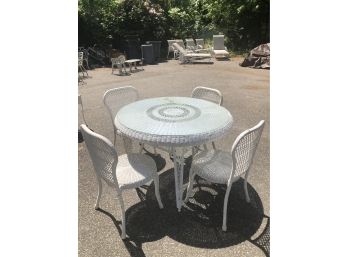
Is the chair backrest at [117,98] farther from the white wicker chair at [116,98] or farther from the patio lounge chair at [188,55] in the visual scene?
the patio lounge chair at [188,55]

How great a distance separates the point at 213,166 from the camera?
324cm

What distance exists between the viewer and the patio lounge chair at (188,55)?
1265cm

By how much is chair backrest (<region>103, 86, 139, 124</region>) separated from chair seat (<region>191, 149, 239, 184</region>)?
1584 mm

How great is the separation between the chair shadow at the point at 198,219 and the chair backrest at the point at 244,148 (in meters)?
0.58

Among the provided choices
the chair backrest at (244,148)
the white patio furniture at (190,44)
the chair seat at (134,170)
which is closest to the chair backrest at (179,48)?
the white patio furniture at (190,44)

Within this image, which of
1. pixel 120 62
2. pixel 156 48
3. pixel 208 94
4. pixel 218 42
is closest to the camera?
pixel 208 94

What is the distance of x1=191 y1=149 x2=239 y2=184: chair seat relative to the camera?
10.1ft

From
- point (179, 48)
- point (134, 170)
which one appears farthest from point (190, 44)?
point (134, 170)

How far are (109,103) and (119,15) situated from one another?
1078 cm

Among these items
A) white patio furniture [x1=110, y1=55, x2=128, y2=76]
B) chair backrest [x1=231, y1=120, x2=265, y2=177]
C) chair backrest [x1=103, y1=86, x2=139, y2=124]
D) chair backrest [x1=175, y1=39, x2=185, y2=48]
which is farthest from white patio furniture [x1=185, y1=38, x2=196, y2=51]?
chair backrest [x1=231, y1=120, x2=265, y2=177]

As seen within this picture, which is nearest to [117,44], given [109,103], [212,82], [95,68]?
[95,68]

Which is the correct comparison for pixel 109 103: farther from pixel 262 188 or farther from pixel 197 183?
pixel 262 188

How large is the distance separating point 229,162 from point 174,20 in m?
13.1

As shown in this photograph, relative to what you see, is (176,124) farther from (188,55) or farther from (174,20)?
(174,20)
